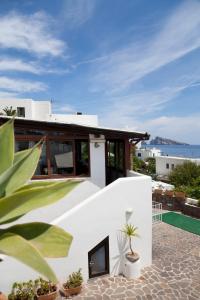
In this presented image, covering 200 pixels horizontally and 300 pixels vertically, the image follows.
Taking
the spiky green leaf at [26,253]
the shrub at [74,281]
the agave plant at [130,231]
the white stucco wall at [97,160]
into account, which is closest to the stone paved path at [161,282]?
the shrub at [74,281]

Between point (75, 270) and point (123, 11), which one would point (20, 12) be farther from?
point (75, 270)

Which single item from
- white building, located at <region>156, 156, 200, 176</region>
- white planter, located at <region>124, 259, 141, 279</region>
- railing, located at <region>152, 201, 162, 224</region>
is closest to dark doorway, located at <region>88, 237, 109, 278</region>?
white planter, located at <region>124, 259, 141, 279</region>

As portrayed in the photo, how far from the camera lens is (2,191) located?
2.33 metres

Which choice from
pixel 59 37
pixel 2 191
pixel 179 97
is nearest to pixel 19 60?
pixel 59 37

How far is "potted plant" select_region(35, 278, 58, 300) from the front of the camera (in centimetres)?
982

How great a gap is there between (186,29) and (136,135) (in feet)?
21.7

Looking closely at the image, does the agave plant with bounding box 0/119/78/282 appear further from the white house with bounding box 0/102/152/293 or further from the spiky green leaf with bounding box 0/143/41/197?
the white house with bounding box 0/102/152/293

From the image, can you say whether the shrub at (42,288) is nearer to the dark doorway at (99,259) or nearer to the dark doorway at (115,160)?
the dark doorway at (99,259)

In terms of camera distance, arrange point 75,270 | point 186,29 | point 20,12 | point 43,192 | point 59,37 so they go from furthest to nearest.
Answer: point 59,37
point 186,29
point 20,12
point 75,270
point 43,192

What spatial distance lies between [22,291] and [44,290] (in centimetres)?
84

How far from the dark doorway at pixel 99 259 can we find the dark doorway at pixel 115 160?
197 inches

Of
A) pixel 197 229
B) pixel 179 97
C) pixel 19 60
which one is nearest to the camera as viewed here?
pixel 197 229

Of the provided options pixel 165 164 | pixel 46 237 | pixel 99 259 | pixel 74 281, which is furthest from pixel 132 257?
pixel 165 164

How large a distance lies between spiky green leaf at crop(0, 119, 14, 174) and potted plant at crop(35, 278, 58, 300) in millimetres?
8844
